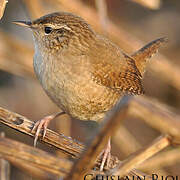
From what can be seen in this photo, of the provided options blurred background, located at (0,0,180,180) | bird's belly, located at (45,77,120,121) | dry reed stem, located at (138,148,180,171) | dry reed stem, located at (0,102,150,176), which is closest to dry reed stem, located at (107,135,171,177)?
dry reed stem, located at (0,102,150,176)

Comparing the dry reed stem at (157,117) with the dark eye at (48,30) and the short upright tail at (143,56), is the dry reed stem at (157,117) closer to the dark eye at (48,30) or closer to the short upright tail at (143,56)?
the dark eye at (48,30)

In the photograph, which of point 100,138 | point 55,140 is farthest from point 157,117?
point 55,140

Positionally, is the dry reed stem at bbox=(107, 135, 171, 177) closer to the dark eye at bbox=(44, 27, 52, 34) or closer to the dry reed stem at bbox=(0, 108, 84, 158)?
the dry reed stem at bbox=(0, 108, 84, 158)

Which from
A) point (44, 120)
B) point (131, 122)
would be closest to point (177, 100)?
point (131, 122)

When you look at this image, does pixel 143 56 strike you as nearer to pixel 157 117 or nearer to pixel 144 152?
pixel 144 152

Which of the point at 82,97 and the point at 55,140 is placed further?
the point at 82,97

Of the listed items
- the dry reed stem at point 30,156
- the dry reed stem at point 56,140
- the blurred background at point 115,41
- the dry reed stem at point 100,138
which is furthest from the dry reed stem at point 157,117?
the blurred background at point 115,41
